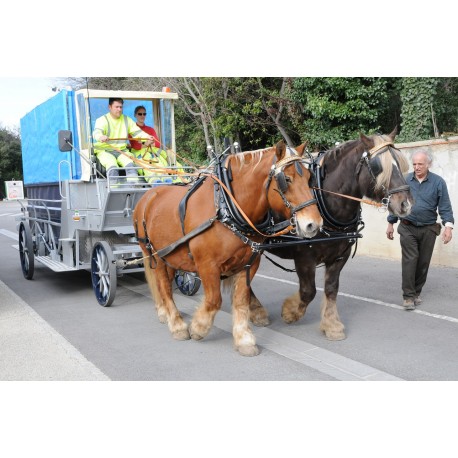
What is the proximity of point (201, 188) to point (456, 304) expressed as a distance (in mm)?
3764

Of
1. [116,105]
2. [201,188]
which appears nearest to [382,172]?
[201,188]

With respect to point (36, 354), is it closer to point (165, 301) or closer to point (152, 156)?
point (165, 301)

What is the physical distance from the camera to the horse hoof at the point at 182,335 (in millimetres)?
5125

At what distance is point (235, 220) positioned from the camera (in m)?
4.28

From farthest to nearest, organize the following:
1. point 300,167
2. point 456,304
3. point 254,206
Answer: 1. point 456,304
2. point 254,206
3. point 300,167

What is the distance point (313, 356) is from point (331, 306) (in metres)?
0.66

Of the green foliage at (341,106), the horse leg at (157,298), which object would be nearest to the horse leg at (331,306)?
the horse leg at (157,298)

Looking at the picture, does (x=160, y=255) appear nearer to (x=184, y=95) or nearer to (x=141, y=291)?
(x=141, y=291)

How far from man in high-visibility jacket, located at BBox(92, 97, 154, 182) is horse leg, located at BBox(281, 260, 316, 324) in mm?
2729

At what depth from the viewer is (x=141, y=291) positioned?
746 centimetres

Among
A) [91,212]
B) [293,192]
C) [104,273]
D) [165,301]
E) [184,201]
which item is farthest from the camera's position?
[91,212]

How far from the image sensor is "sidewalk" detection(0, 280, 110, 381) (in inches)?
165

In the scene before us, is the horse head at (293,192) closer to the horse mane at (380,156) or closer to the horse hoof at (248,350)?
the horse mane at (380,156)

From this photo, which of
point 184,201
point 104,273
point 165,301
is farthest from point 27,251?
point 184,201
